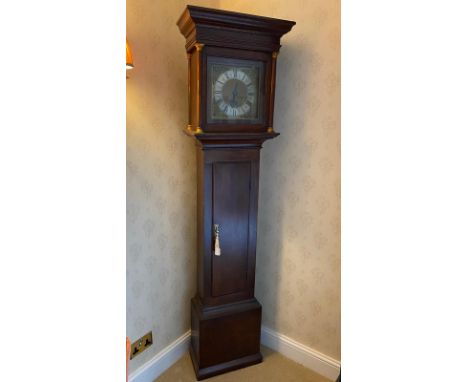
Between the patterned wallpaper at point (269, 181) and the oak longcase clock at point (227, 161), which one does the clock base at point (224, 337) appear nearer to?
the oak longcase clock at point (227, 161)

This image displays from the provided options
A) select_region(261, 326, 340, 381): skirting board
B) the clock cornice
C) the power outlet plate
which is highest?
the clock cornice

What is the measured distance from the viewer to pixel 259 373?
1.92m

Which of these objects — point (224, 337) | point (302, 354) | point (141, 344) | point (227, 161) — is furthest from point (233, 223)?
point (302, 354)

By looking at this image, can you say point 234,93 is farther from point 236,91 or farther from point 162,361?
point 162,361

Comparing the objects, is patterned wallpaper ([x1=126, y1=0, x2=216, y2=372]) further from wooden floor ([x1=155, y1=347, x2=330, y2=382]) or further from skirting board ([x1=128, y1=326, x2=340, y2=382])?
wooden floor ([x1=155, y1=347, x2=330, y2=382])

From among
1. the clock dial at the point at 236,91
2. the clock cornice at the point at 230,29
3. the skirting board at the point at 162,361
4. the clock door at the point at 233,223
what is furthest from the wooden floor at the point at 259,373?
the clock cornice at the point at 230,29

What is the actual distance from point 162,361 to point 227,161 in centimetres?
114

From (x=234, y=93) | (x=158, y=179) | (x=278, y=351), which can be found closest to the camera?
(x=234, y=93)

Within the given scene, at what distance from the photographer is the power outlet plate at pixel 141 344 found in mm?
1707

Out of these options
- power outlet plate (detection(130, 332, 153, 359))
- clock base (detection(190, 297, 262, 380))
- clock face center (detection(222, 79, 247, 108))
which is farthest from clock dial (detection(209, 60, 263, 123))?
power outlet plate (detection(130, 332, 153, 359))

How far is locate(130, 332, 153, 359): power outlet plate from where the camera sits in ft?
5.60

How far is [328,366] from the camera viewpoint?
189 centimetres
